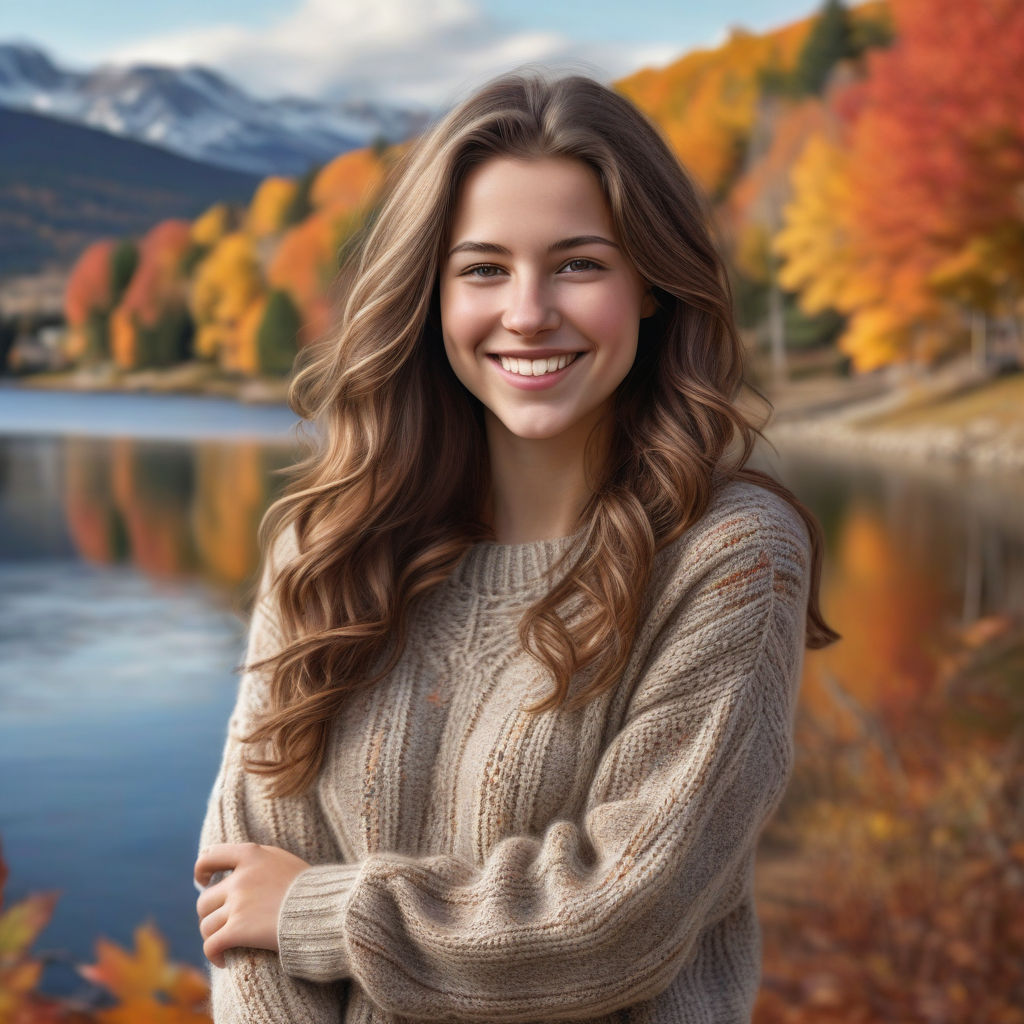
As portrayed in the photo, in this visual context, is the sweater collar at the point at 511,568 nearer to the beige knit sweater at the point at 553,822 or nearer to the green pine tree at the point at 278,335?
the beige knit sweater at the point at 553,822

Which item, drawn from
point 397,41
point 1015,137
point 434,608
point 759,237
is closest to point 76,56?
point 397,41

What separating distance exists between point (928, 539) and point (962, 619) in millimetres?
237

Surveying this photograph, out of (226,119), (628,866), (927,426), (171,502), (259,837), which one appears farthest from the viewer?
(927,426)

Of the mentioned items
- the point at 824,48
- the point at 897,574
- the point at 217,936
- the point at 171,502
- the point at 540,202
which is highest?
the point at 824,48

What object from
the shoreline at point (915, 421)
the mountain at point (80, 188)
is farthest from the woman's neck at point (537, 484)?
the shoreline at point (915, 421)

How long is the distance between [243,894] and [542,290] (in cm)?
72

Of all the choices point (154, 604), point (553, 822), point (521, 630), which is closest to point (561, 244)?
point (521, 630)

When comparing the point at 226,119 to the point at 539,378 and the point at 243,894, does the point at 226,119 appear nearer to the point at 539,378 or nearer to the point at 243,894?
the point at 539,378

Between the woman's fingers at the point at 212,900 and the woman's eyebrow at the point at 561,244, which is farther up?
the woman's eyebrow at the point at 561,244

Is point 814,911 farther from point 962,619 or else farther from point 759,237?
point 759,237

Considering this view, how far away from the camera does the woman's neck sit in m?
1.37

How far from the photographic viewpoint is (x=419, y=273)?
128cm

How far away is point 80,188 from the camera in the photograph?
2.85 metres

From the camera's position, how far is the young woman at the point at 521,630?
113 cm
